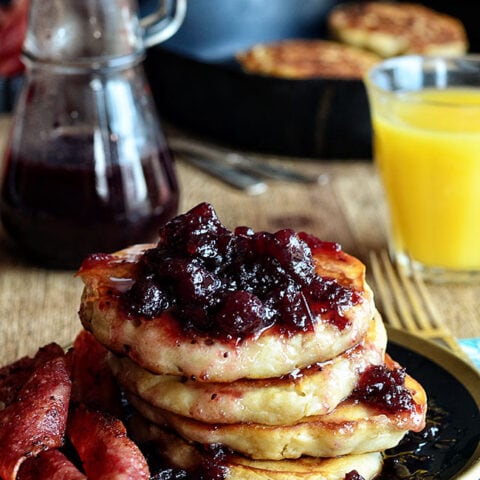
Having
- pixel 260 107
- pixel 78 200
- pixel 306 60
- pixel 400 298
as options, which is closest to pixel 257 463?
pixel 400 298

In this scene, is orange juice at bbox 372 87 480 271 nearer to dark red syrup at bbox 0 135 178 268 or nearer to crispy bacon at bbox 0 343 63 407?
dark red syrup at bbox 0 135 178 268

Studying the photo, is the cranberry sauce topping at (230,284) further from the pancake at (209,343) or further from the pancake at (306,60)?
the pancake at (306,60)

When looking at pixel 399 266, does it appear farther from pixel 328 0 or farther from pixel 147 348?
pixel 328 0

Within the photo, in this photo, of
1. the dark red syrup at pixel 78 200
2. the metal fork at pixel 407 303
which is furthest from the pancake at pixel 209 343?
the dark red syrup at pixel 78 200

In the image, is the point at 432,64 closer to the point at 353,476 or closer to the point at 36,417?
the point at 353,476

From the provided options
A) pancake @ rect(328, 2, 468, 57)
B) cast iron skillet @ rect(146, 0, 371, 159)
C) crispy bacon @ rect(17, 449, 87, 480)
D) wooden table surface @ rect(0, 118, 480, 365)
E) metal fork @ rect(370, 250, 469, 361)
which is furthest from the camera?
pancake @ rect(328, 2, 468, 57)

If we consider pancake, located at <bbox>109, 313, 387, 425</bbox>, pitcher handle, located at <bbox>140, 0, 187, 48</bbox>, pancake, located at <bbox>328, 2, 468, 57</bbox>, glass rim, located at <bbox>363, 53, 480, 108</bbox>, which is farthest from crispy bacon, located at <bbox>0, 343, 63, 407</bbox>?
pancake, located at <bbox>328, 2, 468, 57</bbox>
